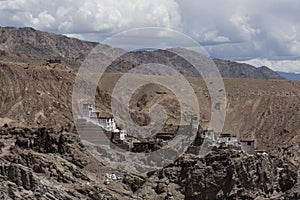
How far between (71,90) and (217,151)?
185 ft

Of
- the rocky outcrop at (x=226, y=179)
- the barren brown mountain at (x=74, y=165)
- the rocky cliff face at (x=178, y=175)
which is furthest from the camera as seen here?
the rocky outcrop at (x=226, y=179)

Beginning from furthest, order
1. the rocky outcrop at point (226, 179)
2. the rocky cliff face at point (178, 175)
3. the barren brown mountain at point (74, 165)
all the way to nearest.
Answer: the rocky outcrop at point (226, 179), the rocky cliff face at point (178, 175), the barren brown mountain at point (74, 165)

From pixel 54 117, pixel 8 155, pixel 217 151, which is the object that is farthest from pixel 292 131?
pixel 8 155

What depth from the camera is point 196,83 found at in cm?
16300

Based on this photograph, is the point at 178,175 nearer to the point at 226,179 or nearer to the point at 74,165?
the point at 226,179

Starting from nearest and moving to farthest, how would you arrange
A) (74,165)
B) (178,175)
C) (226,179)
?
(226,179) < (74,165) < (178,175)

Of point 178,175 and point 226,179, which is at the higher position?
point 226,179

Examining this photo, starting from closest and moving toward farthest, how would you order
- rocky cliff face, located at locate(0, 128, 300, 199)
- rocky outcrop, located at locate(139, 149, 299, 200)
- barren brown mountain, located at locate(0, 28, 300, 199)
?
1. barren brown mountain, located at locate(0, 28, 300, 199)
2. rocky cliff face, located at locate(0, 128, 300, 199)
3. rocky outcrop, located at locate(139, 149, 299, 200)

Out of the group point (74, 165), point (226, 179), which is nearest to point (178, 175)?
point (226, 179)

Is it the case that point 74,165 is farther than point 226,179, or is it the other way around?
point 74,165

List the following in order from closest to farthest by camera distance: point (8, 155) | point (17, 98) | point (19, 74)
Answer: point (8, 155) → point (17, 98) → point (19, 74)

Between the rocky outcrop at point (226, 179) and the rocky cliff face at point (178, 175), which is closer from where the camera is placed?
the rocky cliff face at point (178, 175)

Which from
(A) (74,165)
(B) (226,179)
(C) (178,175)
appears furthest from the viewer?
(C) (178,175)

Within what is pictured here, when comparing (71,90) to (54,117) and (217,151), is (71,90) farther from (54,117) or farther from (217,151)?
(217,151)
